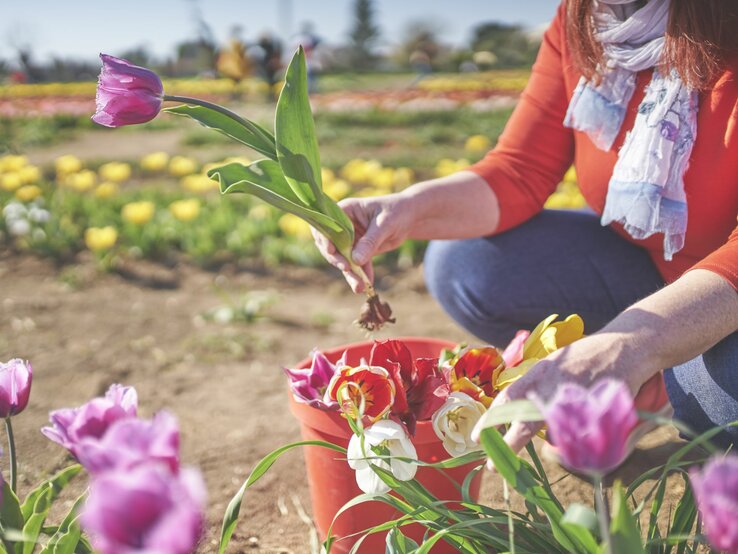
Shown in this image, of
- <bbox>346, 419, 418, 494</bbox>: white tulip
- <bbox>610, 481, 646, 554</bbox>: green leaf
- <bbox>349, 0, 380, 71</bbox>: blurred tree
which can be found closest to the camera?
<bbox>610, 481, 646, 554</bbox>: green leaf

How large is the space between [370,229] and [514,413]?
2.46ft

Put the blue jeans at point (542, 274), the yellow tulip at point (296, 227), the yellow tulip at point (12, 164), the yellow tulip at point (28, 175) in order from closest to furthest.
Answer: the blue jeans at point (542, 274), the yellow tulip at point (296, 227), the yellow tulip at point (28, 175), the yellow tulip at point (12, 164)

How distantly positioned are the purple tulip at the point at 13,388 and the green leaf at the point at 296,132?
A: 482 mm

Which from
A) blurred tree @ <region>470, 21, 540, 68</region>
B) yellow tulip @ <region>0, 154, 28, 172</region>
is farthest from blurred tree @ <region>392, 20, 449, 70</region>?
yellow tulip @ <region>0, 154, 28, 172</region>

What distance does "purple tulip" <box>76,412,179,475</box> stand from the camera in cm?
51

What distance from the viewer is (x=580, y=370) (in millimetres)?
874

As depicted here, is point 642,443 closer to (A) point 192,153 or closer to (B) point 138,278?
(B) point 138,278

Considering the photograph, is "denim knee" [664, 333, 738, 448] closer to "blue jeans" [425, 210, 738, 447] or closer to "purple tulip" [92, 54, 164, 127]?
"blue jeans" [425, 210, 738, 447]

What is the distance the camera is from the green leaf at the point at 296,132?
115 cm

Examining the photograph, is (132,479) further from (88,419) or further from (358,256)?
(358,256)

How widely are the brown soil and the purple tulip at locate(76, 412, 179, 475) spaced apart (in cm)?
88

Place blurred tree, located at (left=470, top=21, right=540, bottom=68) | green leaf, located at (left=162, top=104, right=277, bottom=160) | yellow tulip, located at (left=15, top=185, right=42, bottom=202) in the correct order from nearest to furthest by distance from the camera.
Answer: green leaf, located at (left=162, top=104, right=277, bottom=160) < yellow tulip, located at (left=15, top=185, right=42, bottom=202) < blurred tree, located at (left=470, top=21, right=540, bottom=68)

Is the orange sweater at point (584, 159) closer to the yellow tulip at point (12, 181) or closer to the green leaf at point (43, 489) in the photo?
the green leaf at point (43, 489)

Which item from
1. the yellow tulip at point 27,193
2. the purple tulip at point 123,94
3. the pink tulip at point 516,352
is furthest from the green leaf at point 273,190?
the yellow tulip at point 27,193
